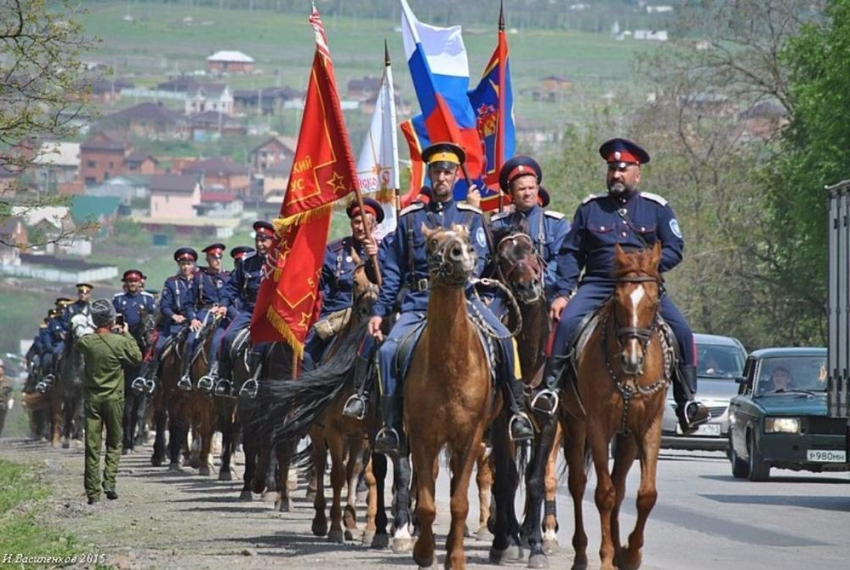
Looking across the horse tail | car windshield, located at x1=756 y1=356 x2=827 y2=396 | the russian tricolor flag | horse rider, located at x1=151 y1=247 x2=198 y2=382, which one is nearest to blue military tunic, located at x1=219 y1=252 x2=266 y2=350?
the russian tricolor flag

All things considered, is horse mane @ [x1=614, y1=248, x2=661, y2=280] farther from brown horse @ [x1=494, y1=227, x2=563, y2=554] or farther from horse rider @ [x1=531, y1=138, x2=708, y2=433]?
brown horse @ [x1=494, y1=227, x2=563, y2=554]

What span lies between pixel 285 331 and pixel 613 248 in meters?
5.40

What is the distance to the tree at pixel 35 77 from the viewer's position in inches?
891

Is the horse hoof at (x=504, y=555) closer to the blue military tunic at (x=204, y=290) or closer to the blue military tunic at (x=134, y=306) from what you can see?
the blue military tunic at (x=204, y=290)

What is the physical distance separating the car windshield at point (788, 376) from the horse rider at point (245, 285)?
7035 mm

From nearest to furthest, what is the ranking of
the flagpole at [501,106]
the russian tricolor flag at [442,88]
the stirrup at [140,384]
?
the russian tricolor flag at [442,88], the flagpole at [501,106], the stirrup at [140,384]

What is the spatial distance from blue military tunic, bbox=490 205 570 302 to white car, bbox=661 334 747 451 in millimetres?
16480

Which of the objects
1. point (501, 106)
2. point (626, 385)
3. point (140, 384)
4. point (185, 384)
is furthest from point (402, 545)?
point (140, 384)

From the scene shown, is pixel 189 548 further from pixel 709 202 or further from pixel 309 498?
pixel 709 202

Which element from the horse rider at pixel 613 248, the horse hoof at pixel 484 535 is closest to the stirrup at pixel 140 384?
the horse hoof at pixel 484 535

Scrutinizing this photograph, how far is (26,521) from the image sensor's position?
777 inches

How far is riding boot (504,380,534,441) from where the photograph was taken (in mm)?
14492

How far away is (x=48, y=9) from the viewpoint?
77.0 feet

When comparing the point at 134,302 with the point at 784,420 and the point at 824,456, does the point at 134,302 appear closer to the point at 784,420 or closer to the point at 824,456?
the point at 784,420
